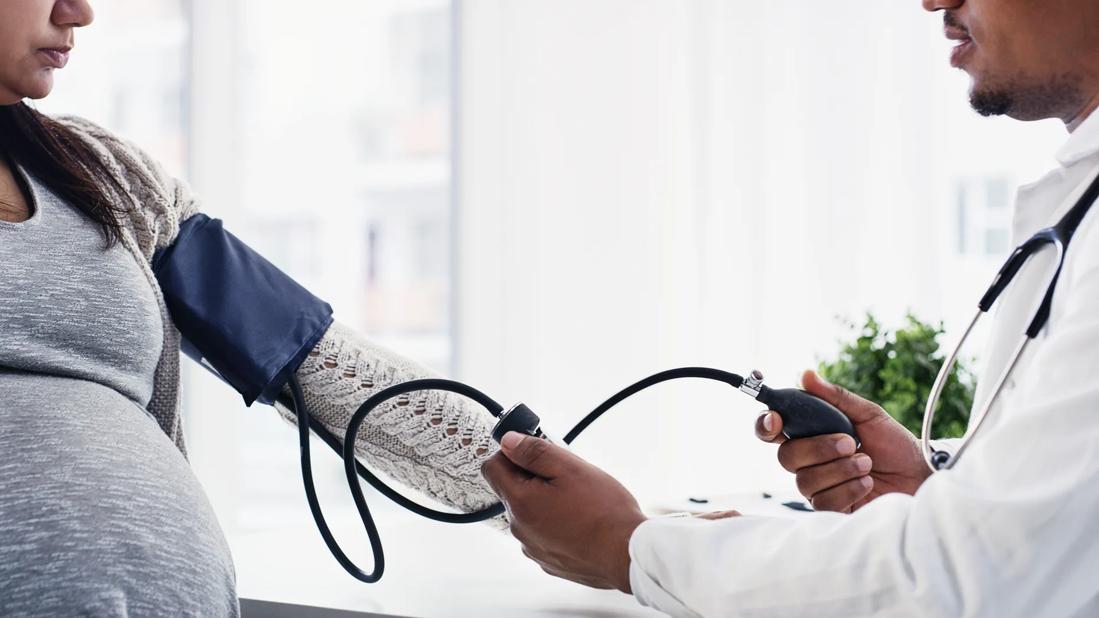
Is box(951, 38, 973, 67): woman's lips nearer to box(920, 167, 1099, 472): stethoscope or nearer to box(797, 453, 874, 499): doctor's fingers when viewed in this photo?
box(920, 167, 1099, 472): stethoscope

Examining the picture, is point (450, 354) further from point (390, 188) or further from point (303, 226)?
point (390, 188)

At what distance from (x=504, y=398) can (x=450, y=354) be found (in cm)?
23

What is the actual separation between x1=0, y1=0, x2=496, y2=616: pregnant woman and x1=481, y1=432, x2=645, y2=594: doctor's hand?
9.1 inches

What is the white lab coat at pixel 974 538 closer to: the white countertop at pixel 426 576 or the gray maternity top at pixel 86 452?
the white countertop at pixel 426 576

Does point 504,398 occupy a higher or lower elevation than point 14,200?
lower

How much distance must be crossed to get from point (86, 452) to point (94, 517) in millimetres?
63

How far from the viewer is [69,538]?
2.21 ft

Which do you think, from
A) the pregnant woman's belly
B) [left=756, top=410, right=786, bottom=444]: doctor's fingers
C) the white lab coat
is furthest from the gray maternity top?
[left=756, top=410, right=786, bottom=444]: doctor's fingers

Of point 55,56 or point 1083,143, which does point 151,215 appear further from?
point 1083,143

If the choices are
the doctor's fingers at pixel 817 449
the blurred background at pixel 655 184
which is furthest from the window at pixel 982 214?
the doctor's fingers at pixel 817 449

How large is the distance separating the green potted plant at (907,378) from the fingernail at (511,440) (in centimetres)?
109

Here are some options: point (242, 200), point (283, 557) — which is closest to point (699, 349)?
point (242, 200)

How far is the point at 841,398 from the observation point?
0.95 meters

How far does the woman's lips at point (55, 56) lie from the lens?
934 millimetres
